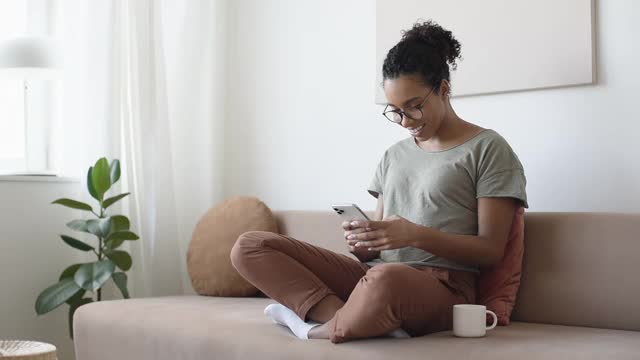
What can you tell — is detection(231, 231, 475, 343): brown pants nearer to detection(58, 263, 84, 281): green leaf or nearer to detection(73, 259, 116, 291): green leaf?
detection(73, 259, 116, 291): green leaf

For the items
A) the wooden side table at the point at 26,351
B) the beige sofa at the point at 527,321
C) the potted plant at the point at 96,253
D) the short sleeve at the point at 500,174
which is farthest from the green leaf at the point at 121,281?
the short sleeve at the point at 500,174

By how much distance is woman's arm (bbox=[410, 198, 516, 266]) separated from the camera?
241 cm

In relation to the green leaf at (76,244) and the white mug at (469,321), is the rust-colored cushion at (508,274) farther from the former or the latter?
the green leaf at (76,244)

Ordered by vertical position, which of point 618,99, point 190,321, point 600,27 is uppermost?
point 600,27

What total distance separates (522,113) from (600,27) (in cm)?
38

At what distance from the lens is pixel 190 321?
2604mm

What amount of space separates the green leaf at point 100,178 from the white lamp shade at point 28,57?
0.39 metres

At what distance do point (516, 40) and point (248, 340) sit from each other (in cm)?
137

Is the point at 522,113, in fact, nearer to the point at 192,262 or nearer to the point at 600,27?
the point at 600,27

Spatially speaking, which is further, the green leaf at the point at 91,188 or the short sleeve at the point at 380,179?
the green leaf at the point at 91,188

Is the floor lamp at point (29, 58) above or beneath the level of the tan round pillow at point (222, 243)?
above

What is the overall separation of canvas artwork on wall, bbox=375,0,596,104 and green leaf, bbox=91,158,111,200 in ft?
4.04

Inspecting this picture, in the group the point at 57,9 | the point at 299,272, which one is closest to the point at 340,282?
the point at 299,272

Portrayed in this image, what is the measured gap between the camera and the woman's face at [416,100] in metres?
2.54
